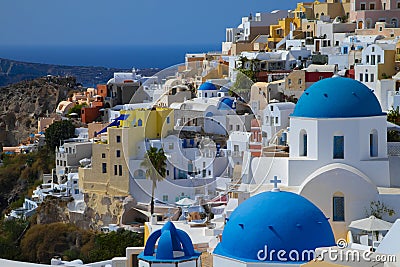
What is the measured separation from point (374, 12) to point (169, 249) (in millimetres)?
24416

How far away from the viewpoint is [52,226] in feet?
94.0

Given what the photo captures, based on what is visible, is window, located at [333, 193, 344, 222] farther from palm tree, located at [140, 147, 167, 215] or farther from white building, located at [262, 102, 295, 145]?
palm tree, located at [140, 147, 167, 215]

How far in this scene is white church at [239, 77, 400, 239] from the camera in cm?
1498

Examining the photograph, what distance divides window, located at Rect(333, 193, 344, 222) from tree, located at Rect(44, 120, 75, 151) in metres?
19.7

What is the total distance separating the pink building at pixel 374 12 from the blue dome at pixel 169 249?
76.7 ft

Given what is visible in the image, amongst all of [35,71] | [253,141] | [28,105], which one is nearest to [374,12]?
[253,141]

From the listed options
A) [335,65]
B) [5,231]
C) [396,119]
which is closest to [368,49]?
[335,65]

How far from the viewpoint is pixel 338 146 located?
15359 mm

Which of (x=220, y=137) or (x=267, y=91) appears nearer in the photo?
(x=220, y=137)

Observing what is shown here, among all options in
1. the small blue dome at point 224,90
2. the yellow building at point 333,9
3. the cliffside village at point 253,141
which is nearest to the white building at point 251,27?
the cliffside village at point 253,141

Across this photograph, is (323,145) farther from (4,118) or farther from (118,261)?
(4,118)

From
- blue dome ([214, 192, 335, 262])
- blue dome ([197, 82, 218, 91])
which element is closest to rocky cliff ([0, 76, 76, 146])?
blue dome ([197, 82, 218, 91])

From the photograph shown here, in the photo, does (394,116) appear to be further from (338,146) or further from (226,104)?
(338,146)

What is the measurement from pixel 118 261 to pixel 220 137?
10.9 m
